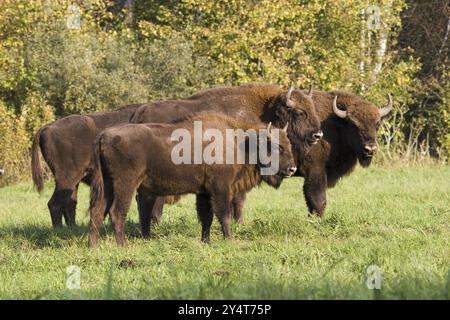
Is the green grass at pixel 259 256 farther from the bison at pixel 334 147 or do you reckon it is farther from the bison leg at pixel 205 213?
the bison at pixel 334 147

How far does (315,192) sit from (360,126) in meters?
1.24

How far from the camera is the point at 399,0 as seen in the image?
2844 centimetres

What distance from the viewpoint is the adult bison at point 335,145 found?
1386 centimetres

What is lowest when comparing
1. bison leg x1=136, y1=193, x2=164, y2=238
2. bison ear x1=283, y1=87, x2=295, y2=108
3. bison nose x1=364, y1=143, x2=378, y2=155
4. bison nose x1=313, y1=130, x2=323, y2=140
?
bison leg x1=136, y1=193, x2=164, y2=238

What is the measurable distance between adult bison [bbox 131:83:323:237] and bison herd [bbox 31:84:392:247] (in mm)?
15

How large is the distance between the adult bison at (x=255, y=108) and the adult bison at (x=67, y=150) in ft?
4.04

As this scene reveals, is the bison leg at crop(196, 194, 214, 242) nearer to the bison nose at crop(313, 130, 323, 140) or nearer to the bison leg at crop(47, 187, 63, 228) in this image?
the bison nose at crop(313, 130, 323, 140)

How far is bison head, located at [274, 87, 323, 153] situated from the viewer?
13.5m

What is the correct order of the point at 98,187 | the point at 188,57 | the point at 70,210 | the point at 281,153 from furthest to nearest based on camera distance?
the point at 188,57
the point at 70,210
the point at 281,153
the point at 98,187

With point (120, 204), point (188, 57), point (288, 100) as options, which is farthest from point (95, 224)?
point (188, 57)

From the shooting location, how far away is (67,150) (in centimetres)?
1407

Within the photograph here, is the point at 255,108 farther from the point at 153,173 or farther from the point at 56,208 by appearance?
the point at 56,208

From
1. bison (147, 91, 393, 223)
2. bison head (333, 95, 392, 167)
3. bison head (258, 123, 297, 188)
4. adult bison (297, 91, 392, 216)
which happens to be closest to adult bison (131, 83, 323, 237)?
bison (147, 91, 393, 223)
